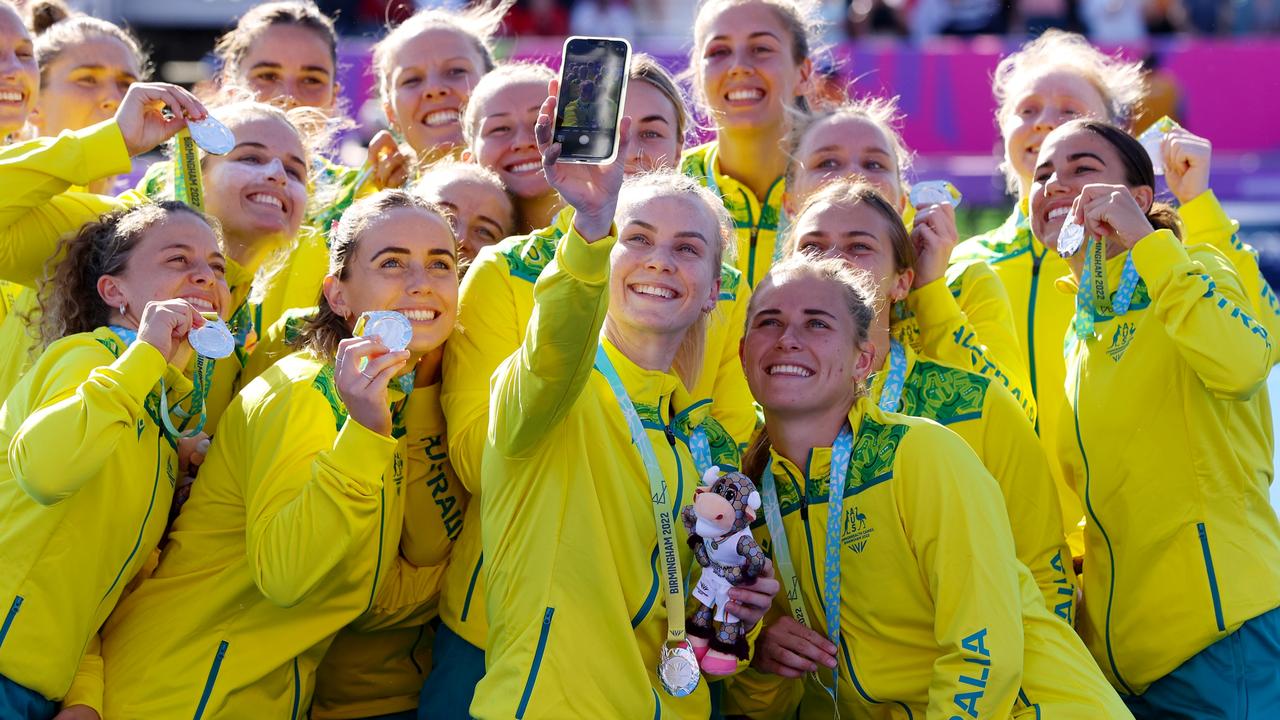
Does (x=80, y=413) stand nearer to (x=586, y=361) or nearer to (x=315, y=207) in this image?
(x=586, y=361)

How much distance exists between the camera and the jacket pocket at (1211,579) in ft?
12.8

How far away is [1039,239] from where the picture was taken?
4.54m

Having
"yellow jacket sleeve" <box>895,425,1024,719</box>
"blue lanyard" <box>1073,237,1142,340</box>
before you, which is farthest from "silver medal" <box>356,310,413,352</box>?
"blue lanyard" <box>1073,237,1142,340</box>

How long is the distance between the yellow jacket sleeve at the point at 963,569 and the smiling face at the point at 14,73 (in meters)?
3.33

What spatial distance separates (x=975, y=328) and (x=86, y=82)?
136 inches

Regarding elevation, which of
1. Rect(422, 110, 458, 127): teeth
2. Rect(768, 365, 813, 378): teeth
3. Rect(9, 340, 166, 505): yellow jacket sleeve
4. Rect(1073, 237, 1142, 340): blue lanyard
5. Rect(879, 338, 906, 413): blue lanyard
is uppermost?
Rect(422, 110, 458, 127): teeth

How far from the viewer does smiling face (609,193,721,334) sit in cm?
353

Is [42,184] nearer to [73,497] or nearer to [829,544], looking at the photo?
[73,497]

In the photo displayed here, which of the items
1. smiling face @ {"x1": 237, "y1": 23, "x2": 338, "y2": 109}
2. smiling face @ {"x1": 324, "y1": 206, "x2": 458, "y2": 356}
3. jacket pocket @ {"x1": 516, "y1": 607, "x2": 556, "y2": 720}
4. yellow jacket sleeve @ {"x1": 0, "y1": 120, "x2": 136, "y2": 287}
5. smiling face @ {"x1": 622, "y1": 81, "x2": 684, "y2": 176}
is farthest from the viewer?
smiling face @ {"x1": 237, "y1": 23, "x2": 338, "y2": 109}

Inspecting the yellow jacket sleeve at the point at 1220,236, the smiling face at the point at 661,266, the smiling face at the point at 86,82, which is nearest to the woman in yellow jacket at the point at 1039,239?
the yellow jacket sleeve at the point at 1220,236

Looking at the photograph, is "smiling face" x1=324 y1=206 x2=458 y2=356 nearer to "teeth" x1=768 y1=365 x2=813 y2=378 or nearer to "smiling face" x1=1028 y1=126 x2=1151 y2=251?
"teeth" x1=768 y1=365 x2=813 y2=378

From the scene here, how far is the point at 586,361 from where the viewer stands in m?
3.10

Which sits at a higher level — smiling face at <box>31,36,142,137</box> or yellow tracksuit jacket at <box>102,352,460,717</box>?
smiling face at <box>31,36,142,137</box>

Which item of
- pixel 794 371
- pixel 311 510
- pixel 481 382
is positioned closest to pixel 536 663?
pixel 311 510
